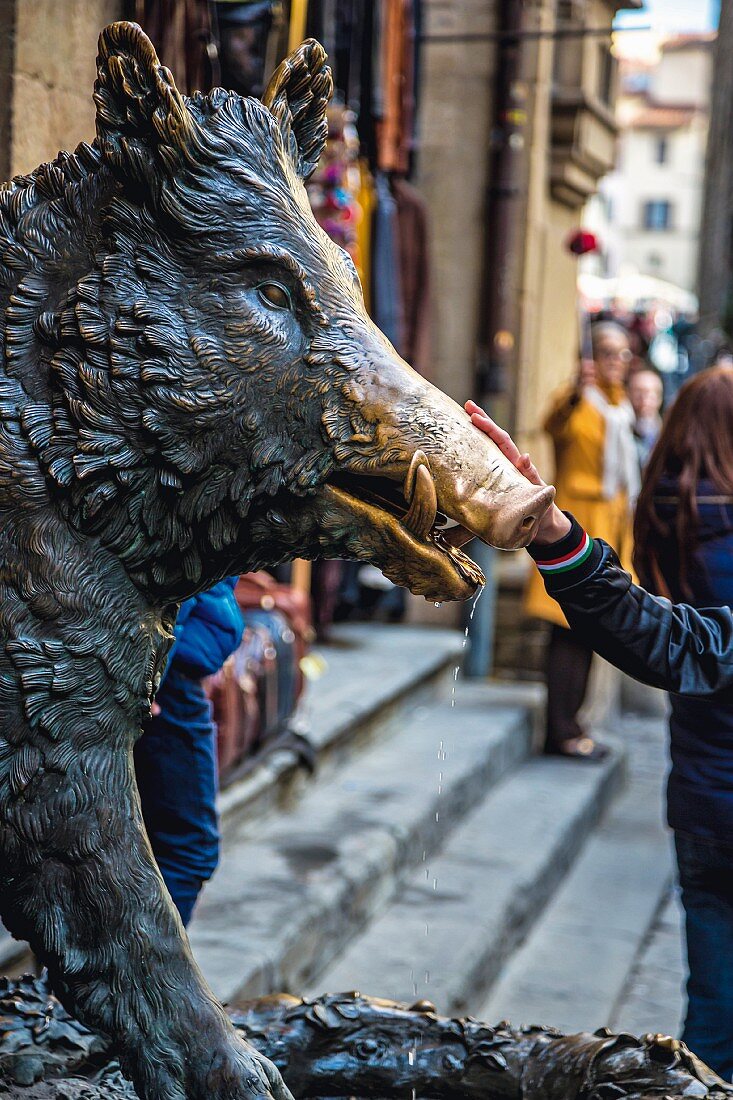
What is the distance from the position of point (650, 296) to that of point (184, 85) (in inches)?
1184

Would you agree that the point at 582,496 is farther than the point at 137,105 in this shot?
Yes

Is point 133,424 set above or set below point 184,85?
below

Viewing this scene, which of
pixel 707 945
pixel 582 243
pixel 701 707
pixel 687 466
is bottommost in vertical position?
pixel 707 945

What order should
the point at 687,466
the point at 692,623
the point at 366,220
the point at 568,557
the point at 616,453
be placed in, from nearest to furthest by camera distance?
1. the point at 568,557
2. the point at 692,623
3. the point at 687,466
4. the point at 366,220
5. the point at 616,453

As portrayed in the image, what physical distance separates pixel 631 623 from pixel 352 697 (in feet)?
11.7

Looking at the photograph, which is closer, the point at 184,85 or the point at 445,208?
the point at 184,85

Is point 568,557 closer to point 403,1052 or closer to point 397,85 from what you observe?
point 403,1052

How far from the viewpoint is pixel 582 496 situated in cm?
689

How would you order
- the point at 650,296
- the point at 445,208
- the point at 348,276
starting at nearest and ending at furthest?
the point at 348,276 < the point at 445,208 < the point at 650,296

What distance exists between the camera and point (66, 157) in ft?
4.81

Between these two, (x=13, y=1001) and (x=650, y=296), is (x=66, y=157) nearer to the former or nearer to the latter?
(x=13, y=1001)

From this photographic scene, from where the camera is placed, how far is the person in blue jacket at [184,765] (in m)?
2.73

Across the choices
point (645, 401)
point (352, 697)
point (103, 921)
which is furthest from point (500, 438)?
point (645, 401)

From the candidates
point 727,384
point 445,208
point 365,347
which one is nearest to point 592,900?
point 727,384
